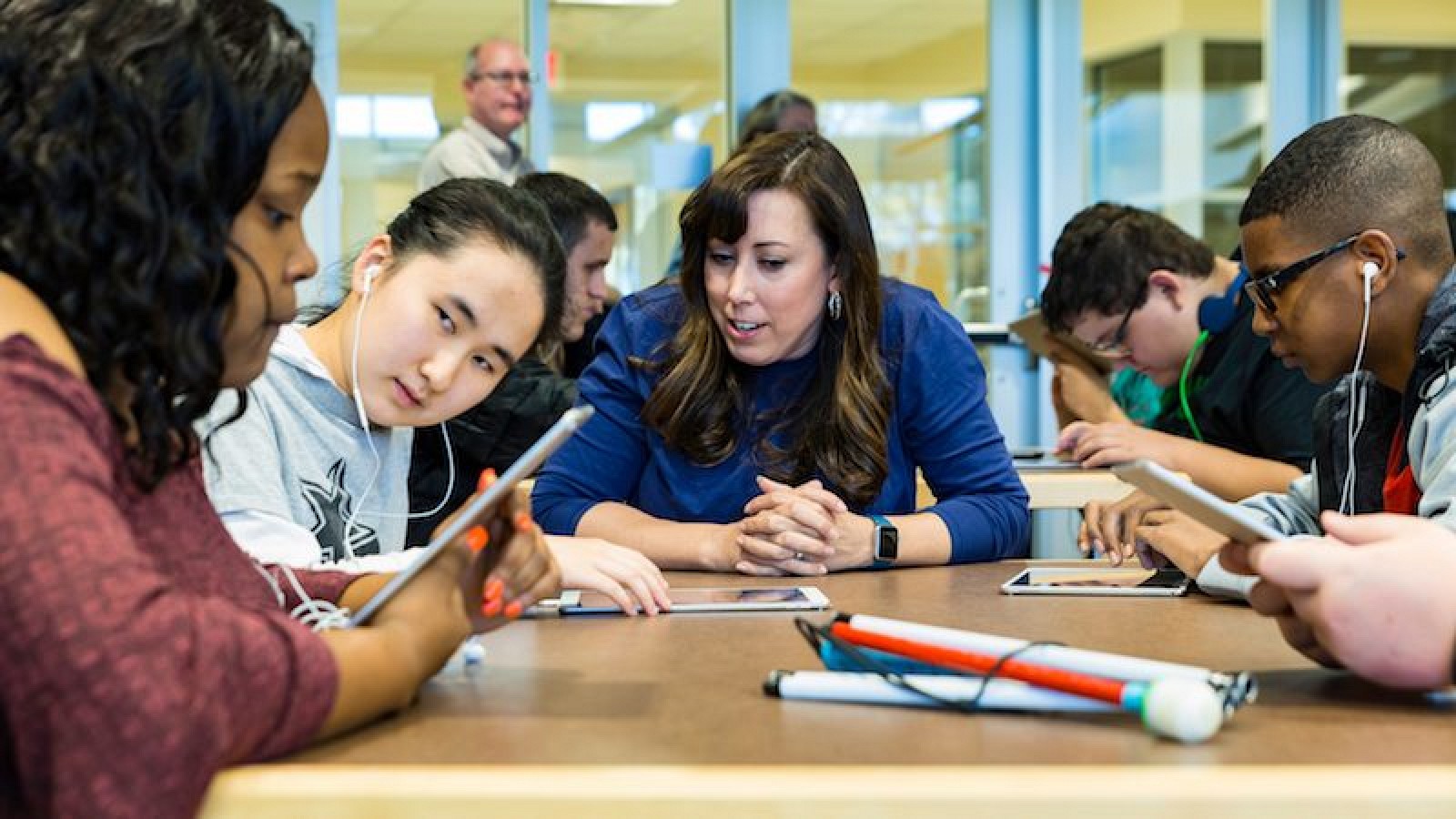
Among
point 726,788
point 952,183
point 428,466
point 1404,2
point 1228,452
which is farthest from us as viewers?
point 1404,2

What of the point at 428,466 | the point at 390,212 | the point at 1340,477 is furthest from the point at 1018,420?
the point at 1340,477

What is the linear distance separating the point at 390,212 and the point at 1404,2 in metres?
4.66

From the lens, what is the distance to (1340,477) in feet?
6.20

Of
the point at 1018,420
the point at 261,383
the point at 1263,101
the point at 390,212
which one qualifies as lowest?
the point at 1018,420

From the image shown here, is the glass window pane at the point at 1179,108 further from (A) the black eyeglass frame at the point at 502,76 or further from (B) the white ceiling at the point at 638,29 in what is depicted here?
(A) the black eyeglass frame at the point at 502,76

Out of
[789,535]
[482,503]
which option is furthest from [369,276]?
[482,503]

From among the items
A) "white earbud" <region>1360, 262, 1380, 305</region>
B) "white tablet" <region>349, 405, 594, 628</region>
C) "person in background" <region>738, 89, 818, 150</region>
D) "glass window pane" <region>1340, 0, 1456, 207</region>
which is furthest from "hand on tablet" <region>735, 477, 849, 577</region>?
"glass window pane" <region>1340, 0, 1456, 207</region>

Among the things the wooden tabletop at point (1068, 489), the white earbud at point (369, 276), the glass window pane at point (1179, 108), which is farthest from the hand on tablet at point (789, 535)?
the glass window pane at point (1179, 108)

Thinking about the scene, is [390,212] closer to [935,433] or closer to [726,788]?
[935,433]

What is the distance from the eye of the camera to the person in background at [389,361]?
6.10ft

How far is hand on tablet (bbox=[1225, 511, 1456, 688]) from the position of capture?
3.20ft

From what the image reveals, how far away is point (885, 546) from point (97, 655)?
54.7 inches

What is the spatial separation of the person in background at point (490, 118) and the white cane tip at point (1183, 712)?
457cm

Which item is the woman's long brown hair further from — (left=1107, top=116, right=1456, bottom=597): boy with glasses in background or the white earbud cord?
the white earbud cord
